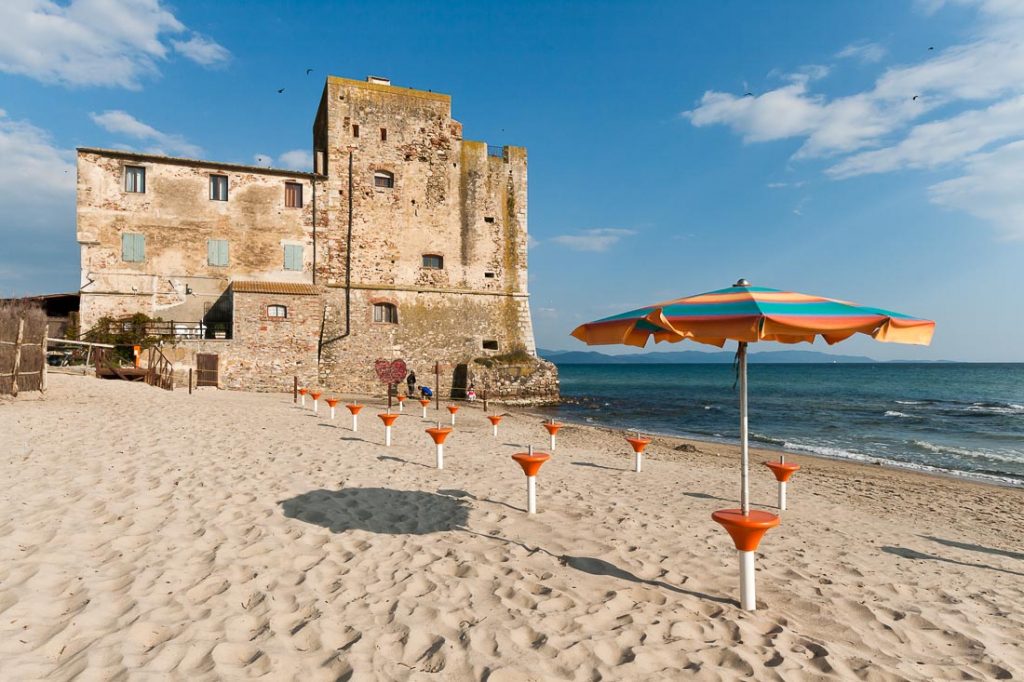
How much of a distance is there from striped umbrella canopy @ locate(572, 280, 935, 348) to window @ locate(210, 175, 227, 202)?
2560 centimetres

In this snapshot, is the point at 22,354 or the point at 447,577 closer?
the point at 447,577

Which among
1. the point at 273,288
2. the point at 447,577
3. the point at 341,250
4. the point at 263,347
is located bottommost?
the point at 447,577

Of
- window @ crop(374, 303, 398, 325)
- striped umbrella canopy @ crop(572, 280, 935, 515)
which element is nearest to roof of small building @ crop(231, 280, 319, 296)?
window @ crop(374, 303, 398, 325)

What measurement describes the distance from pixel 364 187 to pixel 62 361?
14662 mm

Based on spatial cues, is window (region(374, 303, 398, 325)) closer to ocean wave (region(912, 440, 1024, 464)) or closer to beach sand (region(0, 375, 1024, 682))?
beach sand (region(0, 375, 1024, 682))

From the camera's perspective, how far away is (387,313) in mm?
27781

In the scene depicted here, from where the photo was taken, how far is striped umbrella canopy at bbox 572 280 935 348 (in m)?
3.98

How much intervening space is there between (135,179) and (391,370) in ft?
45.7

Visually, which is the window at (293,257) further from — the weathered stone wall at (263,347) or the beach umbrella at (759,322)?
the beach umbrella at (759,322)

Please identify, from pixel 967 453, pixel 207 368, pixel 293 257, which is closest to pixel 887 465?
pixel 967 453

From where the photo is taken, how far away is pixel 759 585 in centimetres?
466

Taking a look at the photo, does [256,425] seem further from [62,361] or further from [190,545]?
[62,361]

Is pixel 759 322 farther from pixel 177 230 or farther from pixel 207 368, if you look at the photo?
pixel 177 230

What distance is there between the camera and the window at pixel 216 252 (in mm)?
24406
